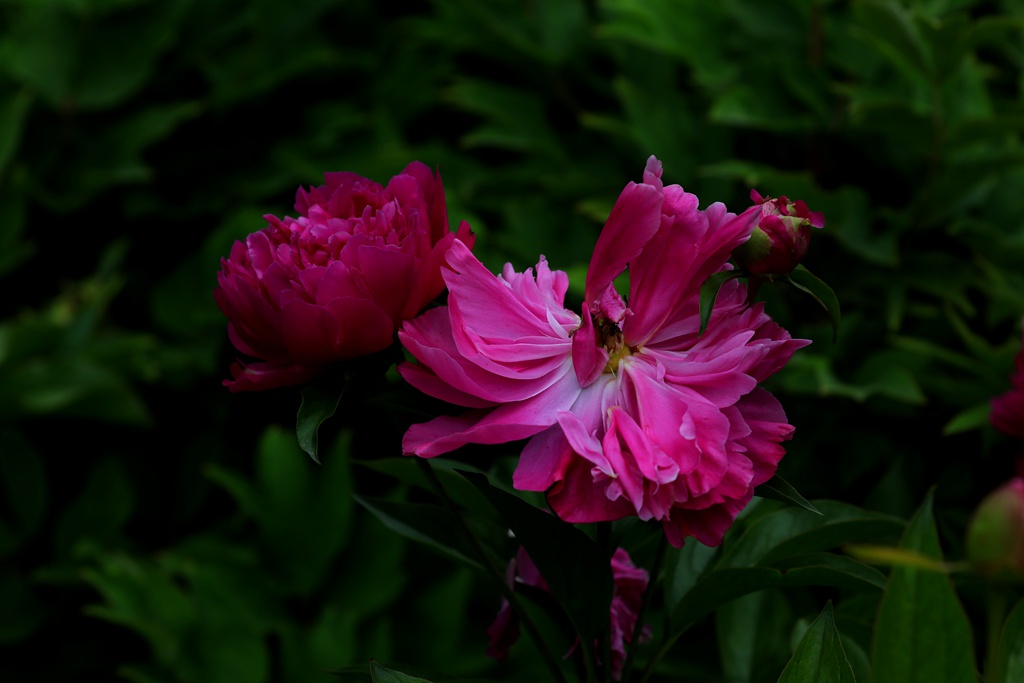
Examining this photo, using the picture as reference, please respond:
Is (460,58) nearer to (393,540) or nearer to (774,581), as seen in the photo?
(393,540)

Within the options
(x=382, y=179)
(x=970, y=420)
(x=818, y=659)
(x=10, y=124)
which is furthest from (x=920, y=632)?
(x=10, y=124)

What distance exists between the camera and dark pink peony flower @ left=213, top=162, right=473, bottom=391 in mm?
489

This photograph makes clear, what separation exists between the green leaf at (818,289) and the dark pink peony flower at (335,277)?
0.17 m

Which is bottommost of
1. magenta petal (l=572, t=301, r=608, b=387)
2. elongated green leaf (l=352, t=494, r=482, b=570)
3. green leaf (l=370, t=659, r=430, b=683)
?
elongated green leaf (l=352, t=494, r=482, b=570)

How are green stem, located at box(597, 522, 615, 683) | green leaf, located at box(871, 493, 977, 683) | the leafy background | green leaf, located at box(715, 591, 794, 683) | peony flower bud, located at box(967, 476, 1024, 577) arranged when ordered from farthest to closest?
1. the leafy background
2. green leaf, located at box(715, 591, 794, 683)
3. green stem, located at box(597, 522, 615, 683)
4. green leaf, located at box(871, 493, 977, 683)
5. peony flower bud, located at box(967, 476, 1024, 577)

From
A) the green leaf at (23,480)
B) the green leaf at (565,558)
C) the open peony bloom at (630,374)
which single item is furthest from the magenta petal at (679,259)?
the green leaf at (23,480)

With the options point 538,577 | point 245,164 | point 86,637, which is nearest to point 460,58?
point 245,164

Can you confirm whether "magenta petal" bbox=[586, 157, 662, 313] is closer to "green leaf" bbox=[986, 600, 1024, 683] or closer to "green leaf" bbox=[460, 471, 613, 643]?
"green leaf" bbox=[460, 471, 613, 643]

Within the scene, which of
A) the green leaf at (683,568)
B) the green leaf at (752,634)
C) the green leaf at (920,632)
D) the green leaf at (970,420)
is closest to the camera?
the green leaf at (920,632)

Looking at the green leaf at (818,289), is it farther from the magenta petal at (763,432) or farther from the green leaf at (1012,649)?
the green leaf at (1012,649)

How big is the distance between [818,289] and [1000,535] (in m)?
0.19

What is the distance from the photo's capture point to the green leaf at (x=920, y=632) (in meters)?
0.43

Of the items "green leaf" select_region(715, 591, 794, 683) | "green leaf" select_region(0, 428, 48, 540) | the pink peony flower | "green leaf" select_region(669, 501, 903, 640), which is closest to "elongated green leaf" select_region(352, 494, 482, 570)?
the pink peony flower

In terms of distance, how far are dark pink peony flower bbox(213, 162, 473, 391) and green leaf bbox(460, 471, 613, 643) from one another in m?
0.10
